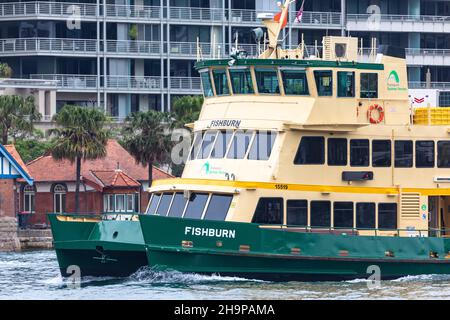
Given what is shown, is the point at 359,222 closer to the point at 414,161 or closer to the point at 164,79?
the point at 414,161

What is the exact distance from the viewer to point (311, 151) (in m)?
46.3

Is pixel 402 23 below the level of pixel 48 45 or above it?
above

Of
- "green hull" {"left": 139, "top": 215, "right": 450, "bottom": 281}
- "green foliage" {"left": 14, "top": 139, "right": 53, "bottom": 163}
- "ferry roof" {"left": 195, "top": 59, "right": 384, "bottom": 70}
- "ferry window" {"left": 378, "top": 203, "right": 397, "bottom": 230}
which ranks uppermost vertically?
"ferry roof" {"left": 195, "top": 59, "right": 384, "bottom": 70}

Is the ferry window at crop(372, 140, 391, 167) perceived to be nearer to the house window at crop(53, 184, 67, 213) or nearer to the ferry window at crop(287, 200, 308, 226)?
the ferry window at crop(287, 200, 308, 226)

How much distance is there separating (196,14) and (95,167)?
24071mm

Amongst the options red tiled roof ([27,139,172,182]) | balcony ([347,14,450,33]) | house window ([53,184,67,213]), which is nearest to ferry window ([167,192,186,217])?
red tiled roof ([27,139,172,182])

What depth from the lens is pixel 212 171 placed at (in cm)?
4694

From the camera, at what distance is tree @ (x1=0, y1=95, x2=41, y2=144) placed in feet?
274

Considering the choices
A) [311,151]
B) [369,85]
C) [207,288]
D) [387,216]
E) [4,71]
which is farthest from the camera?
[4,71]

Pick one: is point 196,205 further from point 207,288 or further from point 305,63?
point 305,63

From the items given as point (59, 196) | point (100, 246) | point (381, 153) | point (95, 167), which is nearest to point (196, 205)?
point (100, 246)

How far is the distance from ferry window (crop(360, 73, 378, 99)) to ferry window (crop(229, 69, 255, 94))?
3.39 m
